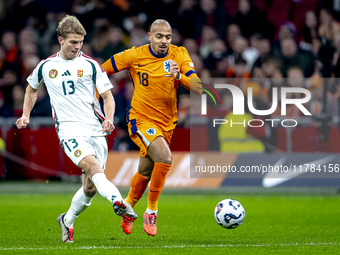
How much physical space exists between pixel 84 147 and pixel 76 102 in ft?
1.80

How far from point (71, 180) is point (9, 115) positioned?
218cm

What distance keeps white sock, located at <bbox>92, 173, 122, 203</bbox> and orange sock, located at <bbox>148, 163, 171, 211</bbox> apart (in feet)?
4.02

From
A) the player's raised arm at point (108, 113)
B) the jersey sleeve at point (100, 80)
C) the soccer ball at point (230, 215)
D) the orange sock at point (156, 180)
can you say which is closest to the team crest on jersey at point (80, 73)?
the jersey sleeve at point (100, 80)

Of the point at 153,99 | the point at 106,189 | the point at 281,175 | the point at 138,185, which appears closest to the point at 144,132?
the point at 153,99

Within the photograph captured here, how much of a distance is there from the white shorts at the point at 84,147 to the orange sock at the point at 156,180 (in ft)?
2.61

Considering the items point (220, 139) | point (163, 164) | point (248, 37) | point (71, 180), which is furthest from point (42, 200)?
point (248, 37)

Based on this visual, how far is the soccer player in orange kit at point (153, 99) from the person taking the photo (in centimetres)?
712

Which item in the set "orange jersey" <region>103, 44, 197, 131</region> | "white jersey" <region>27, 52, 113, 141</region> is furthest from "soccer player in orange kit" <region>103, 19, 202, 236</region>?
"white jersey" <region>27, 52, 113, 141</region>

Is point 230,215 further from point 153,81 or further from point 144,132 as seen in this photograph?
point 153,81

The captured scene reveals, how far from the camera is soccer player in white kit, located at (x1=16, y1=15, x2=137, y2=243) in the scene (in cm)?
629

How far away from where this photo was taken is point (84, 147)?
20.5 feet

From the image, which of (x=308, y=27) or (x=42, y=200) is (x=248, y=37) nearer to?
(x=308, y=27)

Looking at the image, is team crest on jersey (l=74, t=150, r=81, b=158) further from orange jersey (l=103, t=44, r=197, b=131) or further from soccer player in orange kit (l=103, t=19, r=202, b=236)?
orange jersey (l=103, t=44, r=197, b=131)

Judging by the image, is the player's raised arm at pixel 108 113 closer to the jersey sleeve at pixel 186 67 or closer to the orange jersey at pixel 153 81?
the orange jersey at pixel 153 81
